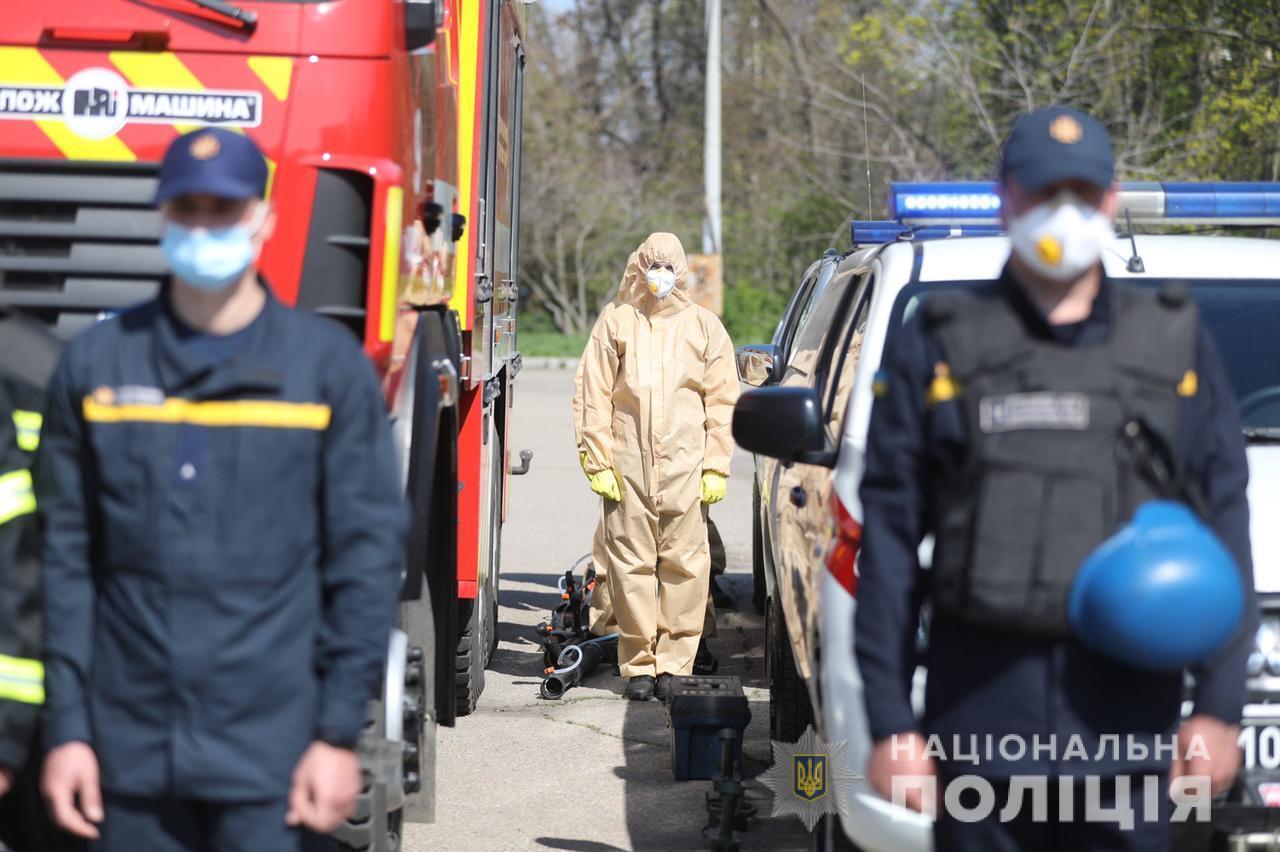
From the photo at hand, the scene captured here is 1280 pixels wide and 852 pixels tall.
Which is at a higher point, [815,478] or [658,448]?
[658,448]

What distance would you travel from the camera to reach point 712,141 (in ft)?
92.4

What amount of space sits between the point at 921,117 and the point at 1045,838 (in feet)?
82.5

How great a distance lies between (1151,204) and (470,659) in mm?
3276

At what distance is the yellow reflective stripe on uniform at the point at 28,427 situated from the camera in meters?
3.15

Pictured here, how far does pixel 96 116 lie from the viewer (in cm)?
416

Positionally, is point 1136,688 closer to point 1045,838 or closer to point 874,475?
point 1045,838

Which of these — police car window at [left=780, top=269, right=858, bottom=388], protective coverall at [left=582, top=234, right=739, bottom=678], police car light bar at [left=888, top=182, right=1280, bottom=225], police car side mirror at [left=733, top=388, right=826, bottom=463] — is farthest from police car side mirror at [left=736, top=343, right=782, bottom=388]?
police car side mirror at [left=733, top=388, right=826, bottom=463]

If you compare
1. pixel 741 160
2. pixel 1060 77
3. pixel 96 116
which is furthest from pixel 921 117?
pixel 96 116

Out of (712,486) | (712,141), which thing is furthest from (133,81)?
(712,141)

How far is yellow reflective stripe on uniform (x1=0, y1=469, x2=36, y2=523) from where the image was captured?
309cm

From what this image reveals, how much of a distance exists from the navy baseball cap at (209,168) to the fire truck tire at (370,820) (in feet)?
4.15

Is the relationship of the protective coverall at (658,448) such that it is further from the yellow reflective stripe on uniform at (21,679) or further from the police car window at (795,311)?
the yellow reflective stripe on uniform at (21,679)

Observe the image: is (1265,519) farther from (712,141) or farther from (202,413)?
(712,141)

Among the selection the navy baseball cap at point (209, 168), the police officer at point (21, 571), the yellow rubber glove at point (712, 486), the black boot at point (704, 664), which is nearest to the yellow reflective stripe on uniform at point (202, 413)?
the police officer at point (21, 571)
